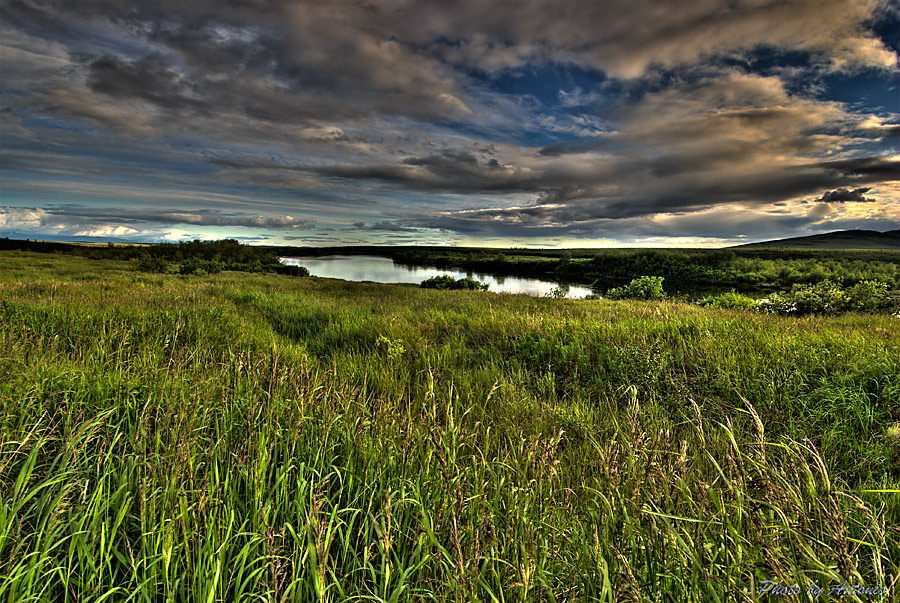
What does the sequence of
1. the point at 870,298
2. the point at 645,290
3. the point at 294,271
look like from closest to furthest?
the point at 870,298 → the point at 645,290 → the point at 294,271

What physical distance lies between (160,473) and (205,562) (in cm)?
75

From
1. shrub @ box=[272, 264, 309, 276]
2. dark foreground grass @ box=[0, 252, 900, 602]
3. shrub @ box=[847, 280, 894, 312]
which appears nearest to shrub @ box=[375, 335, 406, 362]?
dark foreground grass @ box=[0, 252, 900, 602]

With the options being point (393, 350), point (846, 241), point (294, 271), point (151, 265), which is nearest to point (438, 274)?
point (294, 271)

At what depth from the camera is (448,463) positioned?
2262 millimetres

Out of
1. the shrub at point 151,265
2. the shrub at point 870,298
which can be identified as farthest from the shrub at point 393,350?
the shrub at point 151,265

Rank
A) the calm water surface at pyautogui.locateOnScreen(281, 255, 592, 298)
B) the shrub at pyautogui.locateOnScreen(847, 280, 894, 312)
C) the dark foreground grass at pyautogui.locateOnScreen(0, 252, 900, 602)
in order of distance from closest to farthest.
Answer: the dark foreground grass at pyautogui.locateOnScreen(0, 252, 900, 602), the shrub at pyautogui.locateOnScreen(847, 280, 894, 312), the calm water surface at pyautogui.locateOnScreen(281, 255, 592, 298)

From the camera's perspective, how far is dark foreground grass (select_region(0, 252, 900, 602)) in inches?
56.1

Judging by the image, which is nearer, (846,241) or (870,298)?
(870,298)

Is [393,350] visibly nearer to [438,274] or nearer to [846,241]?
[438,274]

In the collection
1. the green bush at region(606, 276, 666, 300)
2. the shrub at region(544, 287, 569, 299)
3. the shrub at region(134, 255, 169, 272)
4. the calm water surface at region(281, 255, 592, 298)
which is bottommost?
the calm water surface at region(281, 255, 592, 298)

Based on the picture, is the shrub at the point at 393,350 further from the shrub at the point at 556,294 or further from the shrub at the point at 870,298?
the shrub at the point at 870,298

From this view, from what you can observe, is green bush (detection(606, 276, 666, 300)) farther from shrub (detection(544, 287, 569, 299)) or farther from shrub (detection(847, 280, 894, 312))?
shrub (detection(847, 280, 894, 312))

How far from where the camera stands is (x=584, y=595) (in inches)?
57.4

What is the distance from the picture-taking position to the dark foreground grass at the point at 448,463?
142 centimetres
